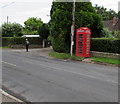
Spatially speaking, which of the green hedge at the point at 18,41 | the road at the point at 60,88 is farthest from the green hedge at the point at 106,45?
the green hedge at the point at 18,41

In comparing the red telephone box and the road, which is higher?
the red telephone box

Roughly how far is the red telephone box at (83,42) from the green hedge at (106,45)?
3.50 feet

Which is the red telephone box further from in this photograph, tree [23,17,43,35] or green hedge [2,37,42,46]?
tree [23,17,43,35]

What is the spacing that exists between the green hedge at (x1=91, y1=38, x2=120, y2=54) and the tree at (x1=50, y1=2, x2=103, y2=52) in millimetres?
2511

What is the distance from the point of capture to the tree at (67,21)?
20125 millimetres

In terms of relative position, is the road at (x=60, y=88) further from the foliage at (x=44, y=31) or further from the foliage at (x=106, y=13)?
the foliage at (x=106, y=13)

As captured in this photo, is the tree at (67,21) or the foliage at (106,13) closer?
Result: the tree at (67,21)

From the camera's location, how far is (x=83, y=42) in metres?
17.8

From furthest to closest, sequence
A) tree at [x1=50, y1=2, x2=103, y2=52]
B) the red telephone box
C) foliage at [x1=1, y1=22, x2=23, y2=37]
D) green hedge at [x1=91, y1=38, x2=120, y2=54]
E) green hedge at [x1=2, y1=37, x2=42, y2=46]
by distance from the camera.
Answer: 1. foliage at [x1=1, y1=22, x2=23, y2=37]
2. green hedge at [x1=2, y1=37, x2=42, y2=46]
3. tree at [x1=50, y1=2, x2=103, y2=52]
4. the red telephone box
5. green hedge at [x1=91, y1=38, x2=120, y2=54]

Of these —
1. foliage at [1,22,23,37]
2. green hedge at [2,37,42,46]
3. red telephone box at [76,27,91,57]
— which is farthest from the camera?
foliage at [1,22,23,37]

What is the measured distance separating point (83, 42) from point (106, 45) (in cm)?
219

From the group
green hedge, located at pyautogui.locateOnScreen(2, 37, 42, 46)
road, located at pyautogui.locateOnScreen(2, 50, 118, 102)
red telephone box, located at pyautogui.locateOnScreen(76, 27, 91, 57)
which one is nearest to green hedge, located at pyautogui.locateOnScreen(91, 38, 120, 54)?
red telephone box, located at pyautogui.locateOnScreen(76, 27, 91, 57)

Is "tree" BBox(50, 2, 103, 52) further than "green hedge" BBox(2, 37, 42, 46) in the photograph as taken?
No

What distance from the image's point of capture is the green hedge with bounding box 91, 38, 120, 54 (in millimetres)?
16656
